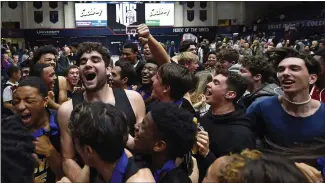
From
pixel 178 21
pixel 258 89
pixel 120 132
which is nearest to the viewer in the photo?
pixel 120 132

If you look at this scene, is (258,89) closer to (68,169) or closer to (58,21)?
(68,169)

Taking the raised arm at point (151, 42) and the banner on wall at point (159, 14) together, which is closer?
the raised arm at point (151, 42)

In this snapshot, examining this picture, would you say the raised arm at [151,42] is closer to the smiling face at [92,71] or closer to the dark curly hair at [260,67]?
the smiling face at [92,71]

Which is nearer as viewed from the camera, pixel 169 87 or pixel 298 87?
pixel 298 87

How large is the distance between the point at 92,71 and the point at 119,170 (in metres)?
1.02

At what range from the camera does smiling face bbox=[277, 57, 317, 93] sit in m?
2.38

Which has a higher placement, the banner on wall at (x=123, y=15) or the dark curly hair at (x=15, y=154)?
the banner on wall at (x=123, y=15)

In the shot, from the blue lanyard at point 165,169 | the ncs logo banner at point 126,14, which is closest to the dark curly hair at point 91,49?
the blue lanyard at point 165,169

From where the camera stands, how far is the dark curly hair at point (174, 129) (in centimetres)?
185

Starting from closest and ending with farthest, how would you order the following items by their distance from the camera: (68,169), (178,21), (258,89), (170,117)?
(170,117)
(68,169)
(258,89)
(178,21)

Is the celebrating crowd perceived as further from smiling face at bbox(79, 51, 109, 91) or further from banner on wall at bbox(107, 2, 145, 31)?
banner on wall at bbox(107, 2, 145, 31)

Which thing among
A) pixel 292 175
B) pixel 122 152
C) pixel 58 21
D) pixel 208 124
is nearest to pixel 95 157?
pixel 122 152

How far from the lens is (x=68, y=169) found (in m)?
2.15

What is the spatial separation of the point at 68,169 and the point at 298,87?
53.1 inches
